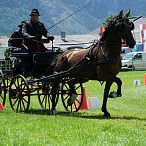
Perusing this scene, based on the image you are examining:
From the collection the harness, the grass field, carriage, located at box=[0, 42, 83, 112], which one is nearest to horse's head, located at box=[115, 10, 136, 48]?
the harness

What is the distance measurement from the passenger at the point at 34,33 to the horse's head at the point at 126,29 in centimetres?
279

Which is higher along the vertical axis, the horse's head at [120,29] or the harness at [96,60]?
the horse's head at [120,29]

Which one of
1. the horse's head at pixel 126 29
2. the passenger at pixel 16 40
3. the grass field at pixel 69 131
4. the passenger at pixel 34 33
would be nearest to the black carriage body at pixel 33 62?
the passenger at pixel 34 33

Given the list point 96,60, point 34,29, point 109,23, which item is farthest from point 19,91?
point 109,23

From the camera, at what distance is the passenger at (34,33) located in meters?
15.5

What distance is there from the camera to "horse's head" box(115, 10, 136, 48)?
13328 millimetres

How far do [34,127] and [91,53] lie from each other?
3619mm

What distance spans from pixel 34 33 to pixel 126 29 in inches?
130

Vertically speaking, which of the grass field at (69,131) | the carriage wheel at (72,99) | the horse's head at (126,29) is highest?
the horse's head at (126,29)

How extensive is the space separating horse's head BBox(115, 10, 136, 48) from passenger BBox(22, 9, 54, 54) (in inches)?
110

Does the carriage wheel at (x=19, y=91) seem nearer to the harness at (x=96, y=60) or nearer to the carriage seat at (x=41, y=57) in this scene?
the carriage seat at (x=41, y=57)

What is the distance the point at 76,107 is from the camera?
16250 millimetres

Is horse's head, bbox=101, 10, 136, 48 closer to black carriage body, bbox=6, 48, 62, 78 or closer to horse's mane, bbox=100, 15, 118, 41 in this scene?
horse's mane, bbox=100, 15, 118, 41

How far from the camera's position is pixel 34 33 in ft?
51.4
